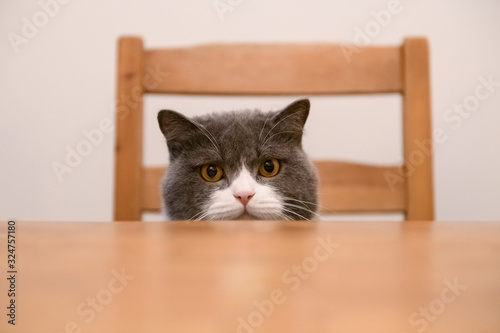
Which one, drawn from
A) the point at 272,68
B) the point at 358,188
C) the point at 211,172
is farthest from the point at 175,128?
the point at 358,188

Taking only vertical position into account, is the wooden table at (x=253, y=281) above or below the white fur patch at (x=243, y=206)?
below

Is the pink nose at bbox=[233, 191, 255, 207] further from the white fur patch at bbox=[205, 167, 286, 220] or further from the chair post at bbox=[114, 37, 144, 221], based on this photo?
the chair post at bbox=[114, 37, 144, 221]

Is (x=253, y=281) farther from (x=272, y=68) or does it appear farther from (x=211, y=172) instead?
(x=272, y=68)

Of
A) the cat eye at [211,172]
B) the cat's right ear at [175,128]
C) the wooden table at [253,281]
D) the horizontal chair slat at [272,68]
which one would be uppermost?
the horizontal chair slat at [272,68]

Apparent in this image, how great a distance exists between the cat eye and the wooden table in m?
0.41

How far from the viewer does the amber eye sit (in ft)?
2.74

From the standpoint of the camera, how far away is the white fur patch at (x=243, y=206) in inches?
29.9

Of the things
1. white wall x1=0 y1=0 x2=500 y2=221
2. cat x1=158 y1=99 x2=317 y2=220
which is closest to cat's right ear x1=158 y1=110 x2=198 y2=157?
cat x1=158 y1=99 x2=317 y2=220

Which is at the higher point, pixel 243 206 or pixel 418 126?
pixel 418 126

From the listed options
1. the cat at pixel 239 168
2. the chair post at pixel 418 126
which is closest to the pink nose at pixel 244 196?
the cat at pixel 239 168

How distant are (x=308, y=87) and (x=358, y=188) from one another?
286 mm

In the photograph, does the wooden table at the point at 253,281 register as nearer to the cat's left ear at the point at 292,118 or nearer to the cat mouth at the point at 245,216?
the cat mouth at the point at 245,216

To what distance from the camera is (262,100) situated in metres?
1.30

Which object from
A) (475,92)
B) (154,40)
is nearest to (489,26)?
(475,92)
